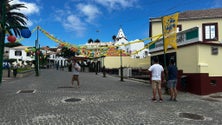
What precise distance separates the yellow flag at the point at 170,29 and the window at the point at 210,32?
11.7 meters

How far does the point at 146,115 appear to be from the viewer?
7934 millimetres

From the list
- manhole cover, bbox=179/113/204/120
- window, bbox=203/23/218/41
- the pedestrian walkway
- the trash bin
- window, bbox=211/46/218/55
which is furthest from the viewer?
window, bbox=203/23/218/41

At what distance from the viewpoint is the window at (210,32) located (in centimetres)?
2394

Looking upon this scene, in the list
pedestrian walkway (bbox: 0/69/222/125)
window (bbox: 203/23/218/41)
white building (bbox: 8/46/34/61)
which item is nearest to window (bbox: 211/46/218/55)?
pedestrian walkway (bbox: 0/69/222/125)

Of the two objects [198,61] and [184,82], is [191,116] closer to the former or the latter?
[198,61]

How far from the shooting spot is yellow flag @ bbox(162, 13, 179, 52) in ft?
41.9

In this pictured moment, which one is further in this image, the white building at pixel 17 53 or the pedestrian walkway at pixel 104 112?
the white building at pixel 17 53

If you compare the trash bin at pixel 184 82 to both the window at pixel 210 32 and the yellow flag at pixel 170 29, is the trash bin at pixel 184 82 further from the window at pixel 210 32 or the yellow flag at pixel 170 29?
the window at pixel 210 32

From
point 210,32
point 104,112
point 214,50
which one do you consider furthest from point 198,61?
point 210,32

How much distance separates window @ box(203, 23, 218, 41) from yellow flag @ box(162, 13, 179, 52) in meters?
11.7

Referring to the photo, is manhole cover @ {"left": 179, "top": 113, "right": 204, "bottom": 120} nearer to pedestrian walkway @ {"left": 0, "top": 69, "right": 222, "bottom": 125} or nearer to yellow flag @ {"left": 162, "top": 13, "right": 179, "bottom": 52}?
pedestrian walkway @ {"left": 0, "top": 69, "right": 222, "bottom": 125}

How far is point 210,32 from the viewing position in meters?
24.6

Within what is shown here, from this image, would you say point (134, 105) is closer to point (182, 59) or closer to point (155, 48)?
point (182, 59)

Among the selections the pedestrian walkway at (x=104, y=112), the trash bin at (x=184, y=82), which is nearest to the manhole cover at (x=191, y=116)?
the pedestrian walkway at (x=104, y=112)
